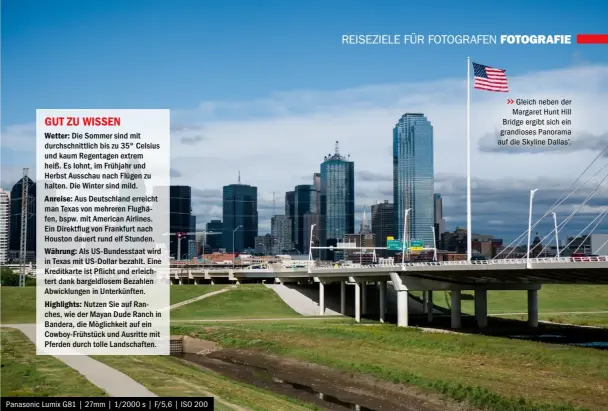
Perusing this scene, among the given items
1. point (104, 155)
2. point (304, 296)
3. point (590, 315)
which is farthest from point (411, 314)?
point (104, 155)

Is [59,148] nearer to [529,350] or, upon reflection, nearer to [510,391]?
[510,391]

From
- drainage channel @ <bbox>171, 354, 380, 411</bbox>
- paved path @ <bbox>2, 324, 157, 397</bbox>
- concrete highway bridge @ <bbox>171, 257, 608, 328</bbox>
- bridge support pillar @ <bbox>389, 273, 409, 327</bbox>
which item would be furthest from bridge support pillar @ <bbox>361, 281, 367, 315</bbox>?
paved path @ <bbox>2, 324, 157, 397</bbox>

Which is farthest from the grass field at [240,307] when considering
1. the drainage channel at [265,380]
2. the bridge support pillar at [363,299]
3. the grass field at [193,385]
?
the grass field at [193,385]

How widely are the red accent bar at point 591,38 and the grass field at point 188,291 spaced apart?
75.1 m

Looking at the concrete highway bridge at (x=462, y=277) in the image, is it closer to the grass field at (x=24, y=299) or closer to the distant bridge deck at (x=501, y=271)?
the distant bridge deck at (x=501, y=271)

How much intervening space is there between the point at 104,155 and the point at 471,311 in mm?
91578

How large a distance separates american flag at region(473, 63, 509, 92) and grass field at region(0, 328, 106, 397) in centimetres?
4674

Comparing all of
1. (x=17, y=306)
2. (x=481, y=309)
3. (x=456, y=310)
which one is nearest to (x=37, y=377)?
(x=456, y=310)

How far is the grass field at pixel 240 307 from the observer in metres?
→ 111

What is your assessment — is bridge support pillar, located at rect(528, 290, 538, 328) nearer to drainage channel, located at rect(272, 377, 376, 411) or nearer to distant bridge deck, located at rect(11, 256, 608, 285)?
distant bridge deck, located at rect(11, 256, 608, 285)

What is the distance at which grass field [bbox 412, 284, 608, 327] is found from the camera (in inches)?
4569

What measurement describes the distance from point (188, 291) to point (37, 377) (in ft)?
273

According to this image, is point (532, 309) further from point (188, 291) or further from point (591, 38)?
point (188, 291)

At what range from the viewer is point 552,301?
5027 inches
